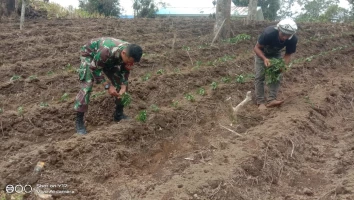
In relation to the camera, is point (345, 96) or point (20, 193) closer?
A: point (20, 193)

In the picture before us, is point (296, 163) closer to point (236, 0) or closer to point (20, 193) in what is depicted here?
point (20, 193)

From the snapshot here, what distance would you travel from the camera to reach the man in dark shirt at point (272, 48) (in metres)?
6.07

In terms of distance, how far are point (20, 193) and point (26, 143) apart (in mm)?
1294

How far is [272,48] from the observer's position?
21.6 feet

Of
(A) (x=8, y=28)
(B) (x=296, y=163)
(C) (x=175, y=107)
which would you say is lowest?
(B) (x=296, y=163)

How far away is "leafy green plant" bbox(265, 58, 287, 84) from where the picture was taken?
6.39 meters

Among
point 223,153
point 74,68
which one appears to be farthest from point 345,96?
point 74,68

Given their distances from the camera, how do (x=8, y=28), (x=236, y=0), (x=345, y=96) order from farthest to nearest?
1. (x=236, y=0)
2. (x=8, y=28)
3. (x=345, y=96)

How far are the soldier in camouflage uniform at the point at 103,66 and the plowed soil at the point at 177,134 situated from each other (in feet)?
1.56

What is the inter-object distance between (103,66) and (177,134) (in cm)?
149

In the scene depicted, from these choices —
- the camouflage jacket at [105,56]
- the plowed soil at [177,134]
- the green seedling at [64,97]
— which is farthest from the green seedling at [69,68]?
the camouflage jacket at [105,56]

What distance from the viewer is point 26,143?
4.93m

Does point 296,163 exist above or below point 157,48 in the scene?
below

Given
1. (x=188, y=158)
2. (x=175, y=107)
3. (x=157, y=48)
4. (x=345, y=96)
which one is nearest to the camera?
(x=188, y=158)
